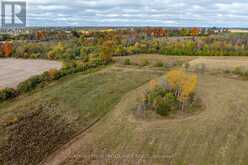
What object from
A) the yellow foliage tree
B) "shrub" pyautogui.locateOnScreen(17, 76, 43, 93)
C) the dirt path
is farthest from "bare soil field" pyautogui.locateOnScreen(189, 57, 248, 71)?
"shrub" pyautogui.locateOnScreen(17, 76, 43, 93)

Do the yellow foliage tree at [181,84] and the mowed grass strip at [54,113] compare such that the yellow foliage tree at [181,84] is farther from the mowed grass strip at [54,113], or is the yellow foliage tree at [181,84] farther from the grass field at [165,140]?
the mowed grass strip at [54,113]

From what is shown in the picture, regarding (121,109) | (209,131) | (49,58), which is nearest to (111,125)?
(121,109)

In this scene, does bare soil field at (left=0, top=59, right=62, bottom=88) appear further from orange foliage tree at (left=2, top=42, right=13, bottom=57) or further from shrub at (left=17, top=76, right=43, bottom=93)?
orange foliage tree at (left=2, top=42, right=13, bottom=57)

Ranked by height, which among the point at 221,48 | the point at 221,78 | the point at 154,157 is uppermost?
the point at 221,48

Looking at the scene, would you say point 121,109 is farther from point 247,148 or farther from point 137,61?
point 137,61

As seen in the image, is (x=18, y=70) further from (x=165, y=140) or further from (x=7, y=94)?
(x=165, y=140)
